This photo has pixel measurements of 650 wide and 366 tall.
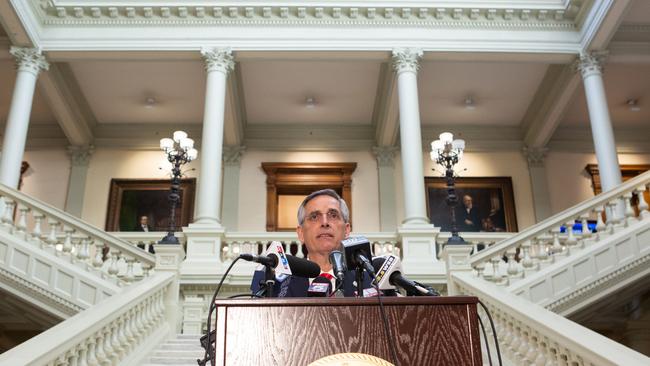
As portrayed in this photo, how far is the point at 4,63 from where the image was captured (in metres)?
13.5

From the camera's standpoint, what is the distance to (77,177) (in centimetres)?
1627

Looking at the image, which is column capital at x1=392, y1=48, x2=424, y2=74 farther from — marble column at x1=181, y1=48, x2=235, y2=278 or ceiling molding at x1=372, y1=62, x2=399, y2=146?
marble column at x1=181, y1=48, x2=235, y2=278

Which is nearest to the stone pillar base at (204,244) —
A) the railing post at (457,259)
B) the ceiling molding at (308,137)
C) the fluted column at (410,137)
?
the fluted column at (410,137)

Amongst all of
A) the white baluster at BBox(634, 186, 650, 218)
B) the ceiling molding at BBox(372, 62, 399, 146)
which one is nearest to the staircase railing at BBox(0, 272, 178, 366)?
the white baluster at BBox(634, 186, 650, 218)

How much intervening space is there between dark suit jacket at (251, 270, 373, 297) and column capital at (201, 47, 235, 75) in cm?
963

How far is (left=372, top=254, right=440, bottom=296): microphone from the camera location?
7.88ft

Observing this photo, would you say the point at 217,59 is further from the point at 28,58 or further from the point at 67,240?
the point at 67,240

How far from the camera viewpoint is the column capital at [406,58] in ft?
40.3

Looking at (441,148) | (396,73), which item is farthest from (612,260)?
(396,73)

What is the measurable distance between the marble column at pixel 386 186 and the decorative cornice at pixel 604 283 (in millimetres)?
7843

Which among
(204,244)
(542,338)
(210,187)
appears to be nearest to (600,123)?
(210,187)

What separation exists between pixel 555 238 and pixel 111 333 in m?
6.15

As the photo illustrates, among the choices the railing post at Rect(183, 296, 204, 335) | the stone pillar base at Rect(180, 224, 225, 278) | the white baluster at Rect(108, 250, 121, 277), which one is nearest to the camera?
the white baluster at Rect(108, 250, 121, 277)

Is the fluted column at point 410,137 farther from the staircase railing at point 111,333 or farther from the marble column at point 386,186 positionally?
the staircase railing at point 111,333
